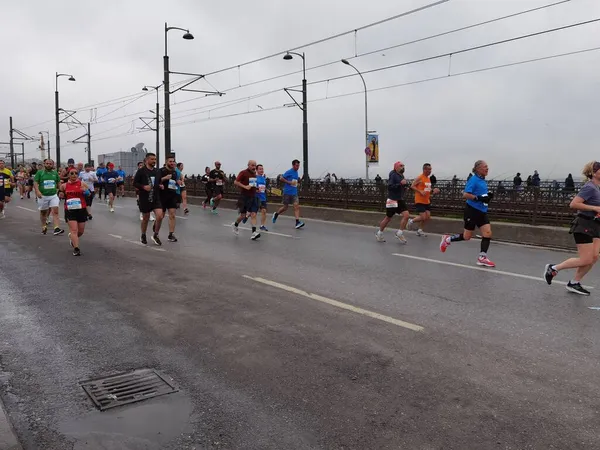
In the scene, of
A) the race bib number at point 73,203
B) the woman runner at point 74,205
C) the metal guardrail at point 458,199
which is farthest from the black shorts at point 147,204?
the metal guardrail at point 458,199

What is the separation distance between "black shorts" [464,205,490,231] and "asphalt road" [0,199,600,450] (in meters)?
0.79

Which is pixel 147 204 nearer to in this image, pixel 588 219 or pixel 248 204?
pixel 248 204

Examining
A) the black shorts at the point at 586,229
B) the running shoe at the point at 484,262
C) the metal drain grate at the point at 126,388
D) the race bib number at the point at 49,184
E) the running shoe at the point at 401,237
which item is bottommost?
the metal drain grate at the point at 126,388

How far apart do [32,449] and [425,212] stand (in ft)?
35.3

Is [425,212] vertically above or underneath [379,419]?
above

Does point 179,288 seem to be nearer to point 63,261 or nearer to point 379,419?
point 63,261

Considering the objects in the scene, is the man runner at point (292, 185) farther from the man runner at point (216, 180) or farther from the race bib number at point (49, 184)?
the race bib number at point (49, 184)

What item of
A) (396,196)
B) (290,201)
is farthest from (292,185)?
(396,196)

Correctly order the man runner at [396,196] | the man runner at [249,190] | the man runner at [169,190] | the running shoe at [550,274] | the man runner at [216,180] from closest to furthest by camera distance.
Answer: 1. the running shoe at [550,274]
2. the man runner at [169,190]
3. the man runner at [396,196]
4. the man runner at [249,190]
5. the man runner at [216,180]

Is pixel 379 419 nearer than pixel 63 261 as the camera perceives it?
Yes

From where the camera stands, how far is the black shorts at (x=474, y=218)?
844 centimetres

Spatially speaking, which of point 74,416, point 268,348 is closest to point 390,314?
point 268,348

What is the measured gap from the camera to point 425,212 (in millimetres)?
12453

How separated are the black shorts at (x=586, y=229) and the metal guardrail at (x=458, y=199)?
5789mm
